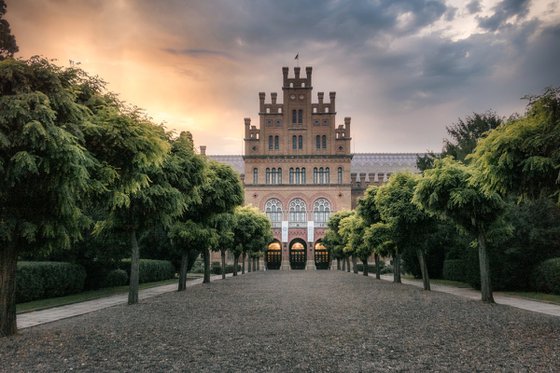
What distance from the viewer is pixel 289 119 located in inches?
2776

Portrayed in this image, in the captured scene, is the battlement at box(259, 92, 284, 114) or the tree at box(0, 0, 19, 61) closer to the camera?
the tree at box(0, 0, 19, 61)

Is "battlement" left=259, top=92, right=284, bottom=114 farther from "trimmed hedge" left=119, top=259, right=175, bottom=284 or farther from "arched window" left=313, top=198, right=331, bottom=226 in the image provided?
"trimmed hedge" left=119, top=259, right=175, bottom=284

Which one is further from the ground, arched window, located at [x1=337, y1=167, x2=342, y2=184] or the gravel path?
arched window, located at [x1=337, y1=167, x2=342, y2=184]

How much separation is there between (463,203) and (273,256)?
58.5 meters

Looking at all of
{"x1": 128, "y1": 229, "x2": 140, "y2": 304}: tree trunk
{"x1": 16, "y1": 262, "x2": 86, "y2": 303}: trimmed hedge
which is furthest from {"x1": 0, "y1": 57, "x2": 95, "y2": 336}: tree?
{"x1": 16, "y1": 262, "x2": 86, "y2": 303}: trimmed hedge

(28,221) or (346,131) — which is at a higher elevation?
(346,131)

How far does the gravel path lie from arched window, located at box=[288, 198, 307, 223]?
54754mm

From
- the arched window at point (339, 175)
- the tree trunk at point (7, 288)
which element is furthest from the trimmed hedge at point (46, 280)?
the arched window at point (339, 175)

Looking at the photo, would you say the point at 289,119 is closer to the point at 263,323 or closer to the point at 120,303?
the point at 120,303

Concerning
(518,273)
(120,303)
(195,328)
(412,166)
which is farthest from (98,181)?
(412,166)

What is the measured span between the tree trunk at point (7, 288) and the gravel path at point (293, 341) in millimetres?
409

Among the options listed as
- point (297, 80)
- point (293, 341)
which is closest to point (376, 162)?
point (297, 80)

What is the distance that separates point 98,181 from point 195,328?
14.7ft

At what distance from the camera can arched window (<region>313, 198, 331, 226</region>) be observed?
234 ft
